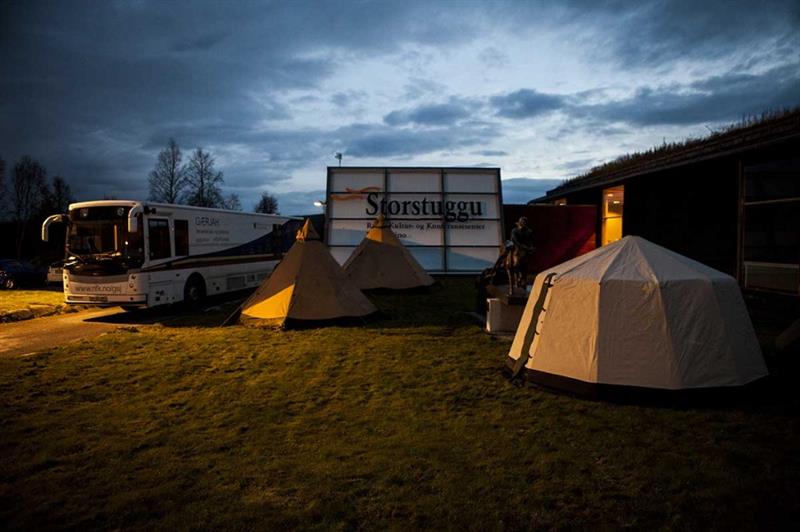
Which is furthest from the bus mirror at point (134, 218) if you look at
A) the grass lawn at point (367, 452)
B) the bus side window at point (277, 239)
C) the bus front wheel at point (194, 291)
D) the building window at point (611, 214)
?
the building window at point (611, 214)

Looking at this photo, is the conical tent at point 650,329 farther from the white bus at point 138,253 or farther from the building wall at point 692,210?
the building wall at point 692,210

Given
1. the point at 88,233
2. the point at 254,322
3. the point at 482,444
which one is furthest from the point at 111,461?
the point at 88,233

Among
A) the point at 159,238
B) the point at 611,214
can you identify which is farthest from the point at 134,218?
the point at 611,214

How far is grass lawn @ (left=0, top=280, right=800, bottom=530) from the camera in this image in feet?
12.2

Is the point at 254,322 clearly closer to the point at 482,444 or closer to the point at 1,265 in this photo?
the point at 482,444

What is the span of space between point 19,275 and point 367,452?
23.4m

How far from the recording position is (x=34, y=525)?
140 inches

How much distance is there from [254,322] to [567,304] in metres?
7.30

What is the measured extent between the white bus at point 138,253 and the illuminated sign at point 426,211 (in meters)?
6.70

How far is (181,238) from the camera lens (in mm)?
14047

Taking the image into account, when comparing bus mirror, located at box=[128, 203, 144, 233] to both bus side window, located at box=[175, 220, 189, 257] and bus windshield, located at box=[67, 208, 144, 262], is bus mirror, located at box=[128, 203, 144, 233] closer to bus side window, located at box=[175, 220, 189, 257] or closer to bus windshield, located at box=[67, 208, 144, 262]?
bus windshield, located at box=[67, 208, 144, 262]

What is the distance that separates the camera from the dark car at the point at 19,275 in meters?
21.2

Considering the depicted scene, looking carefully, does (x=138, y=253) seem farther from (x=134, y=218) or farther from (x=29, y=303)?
(x=29, y=303)

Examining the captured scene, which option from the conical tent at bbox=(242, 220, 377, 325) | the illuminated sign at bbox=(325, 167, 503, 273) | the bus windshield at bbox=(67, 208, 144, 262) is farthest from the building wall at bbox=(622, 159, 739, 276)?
the bus windshield at bbox=(67, 208, 144, 262)
